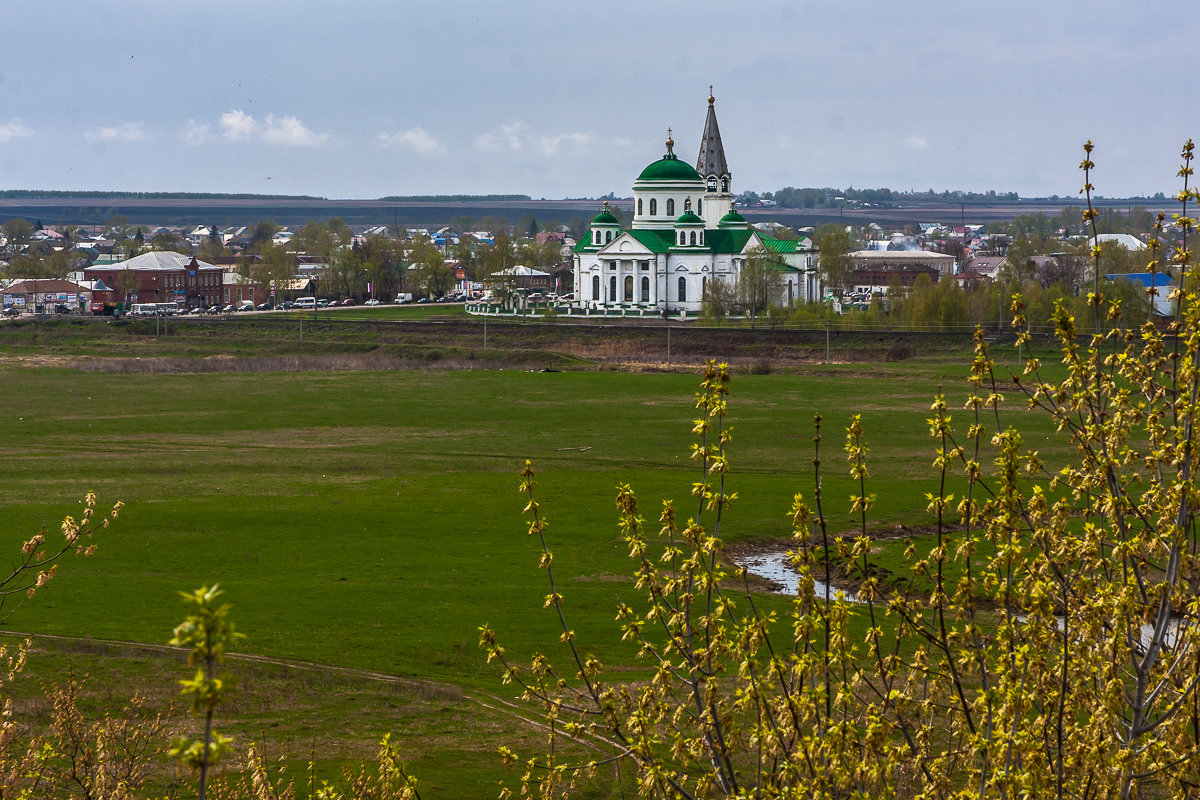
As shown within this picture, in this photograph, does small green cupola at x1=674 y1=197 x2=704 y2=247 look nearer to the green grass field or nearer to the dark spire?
the dark spire

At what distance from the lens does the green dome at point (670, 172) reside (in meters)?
94.2

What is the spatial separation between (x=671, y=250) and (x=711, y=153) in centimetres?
1113

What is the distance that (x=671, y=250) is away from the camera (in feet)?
298

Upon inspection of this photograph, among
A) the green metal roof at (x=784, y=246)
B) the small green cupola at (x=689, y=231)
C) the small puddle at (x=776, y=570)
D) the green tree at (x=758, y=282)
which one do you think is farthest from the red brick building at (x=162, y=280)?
the small puddle at (x=776, y=570)

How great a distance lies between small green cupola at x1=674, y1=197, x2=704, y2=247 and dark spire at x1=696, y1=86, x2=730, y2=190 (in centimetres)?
730

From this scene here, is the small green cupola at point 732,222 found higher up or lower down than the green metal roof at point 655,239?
higher up

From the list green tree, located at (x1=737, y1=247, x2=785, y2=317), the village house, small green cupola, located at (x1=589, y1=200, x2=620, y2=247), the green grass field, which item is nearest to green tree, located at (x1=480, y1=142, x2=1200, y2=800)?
the green grass field

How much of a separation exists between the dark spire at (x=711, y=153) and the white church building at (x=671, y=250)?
0.11 metres

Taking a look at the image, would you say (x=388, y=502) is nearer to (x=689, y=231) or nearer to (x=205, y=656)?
(x=205, y=656)

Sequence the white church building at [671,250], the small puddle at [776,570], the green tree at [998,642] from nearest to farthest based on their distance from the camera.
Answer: the green tree at [998,642] → the small puddle at [776,570] → the white church building at [671,250]

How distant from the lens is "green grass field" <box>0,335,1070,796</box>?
18938mm

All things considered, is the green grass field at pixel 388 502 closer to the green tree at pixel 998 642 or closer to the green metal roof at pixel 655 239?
the green tree at pixel 998 642

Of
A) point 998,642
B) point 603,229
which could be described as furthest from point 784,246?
point 998,642

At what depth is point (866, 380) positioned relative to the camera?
56531 mm
